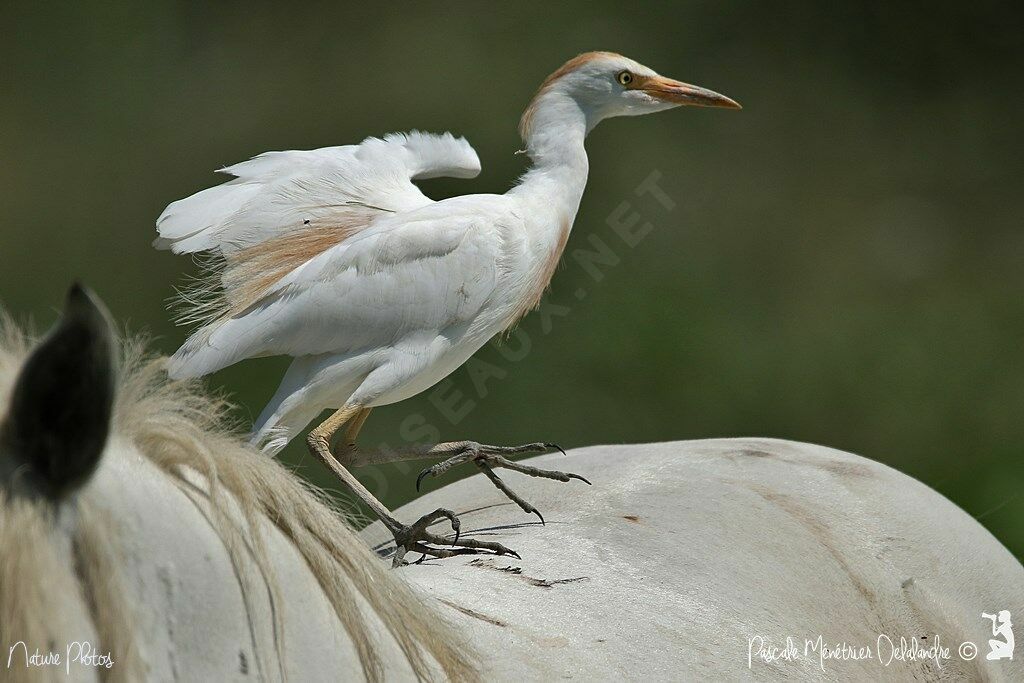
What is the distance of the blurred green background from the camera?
441 cm

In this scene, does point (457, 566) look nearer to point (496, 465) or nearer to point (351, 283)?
point (496, 465)

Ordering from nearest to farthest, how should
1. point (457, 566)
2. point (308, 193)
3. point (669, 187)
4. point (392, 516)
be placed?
point (457, 566)
point (392, 516)
point (308, 193)
point (669, 187)

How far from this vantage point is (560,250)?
4.81ft

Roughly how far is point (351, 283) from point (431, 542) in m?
0.31

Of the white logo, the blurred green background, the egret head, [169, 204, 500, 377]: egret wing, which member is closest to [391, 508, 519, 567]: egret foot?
[169, 204, 500, 377]: egret wing

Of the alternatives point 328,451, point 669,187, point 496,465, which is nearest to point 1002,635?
point 496,465

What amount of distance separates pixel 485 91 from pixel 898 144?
2.11 m

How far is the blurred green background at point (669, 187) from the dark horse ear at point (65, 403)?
124 inches

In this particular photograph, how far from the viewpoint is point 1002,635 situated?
3.84ft

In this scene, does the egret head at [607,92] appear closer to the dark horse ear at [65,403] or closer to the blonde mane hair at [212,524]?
the blonde mane hair at [212,524]

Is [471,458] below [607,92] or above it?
below

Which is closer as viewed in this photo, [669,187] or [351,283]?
[351,283]

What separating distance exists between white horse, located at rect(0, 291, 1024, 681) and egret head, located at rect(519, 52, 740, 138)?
490 mm

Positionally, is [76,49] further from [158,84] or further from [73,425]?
[73,425]
